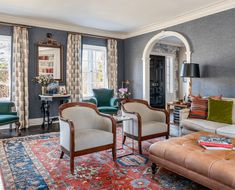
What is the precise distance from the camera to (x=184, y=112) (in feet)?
13.0

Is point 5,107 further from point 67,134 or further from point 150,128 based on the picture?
point 150,128

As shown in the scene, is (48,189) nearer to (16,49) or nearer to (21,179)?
(21,179)

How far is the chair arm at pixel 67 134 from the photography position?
267 cm

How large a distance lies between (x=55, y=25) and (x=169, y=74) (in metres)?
5.20

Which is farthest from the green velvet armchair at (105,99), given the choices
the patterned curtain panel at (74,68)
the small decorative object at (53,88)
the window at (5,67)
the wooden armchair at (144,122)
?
the window at (5,67)

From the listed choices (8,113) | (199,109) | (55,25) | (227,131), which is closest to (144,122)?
(199,109)

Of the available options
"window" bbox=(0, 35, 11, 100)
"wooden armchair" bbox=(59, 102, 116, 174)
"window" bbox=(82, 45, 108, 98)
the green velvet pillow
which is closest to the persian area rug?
"wooden armchair" bbox=(59, 102, 116, 174)

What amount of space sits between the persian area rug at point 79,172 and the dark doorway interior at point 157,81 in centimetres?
495

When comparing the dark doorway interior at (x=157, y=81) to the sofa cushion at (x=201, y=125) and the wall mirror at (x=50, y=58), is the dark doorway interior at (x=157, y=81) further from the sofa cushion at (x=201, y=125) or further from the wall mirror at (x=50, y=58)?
the sofa cushion at (x=201, y=125)

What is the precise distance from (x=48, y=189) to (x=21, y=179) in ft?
1.52

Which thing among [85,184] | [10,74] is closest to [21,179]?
[85,184]

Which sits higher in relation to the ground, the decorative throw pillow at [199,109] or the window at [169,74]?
the window at [169,74]

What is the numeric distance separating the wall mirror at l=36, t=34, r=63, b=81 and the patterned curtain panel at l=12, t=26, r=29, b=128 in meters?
0.38

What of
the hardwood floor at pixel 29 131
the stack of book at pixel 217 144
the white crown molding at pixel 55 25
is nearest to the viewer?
the stack of book at pixel 217 144
